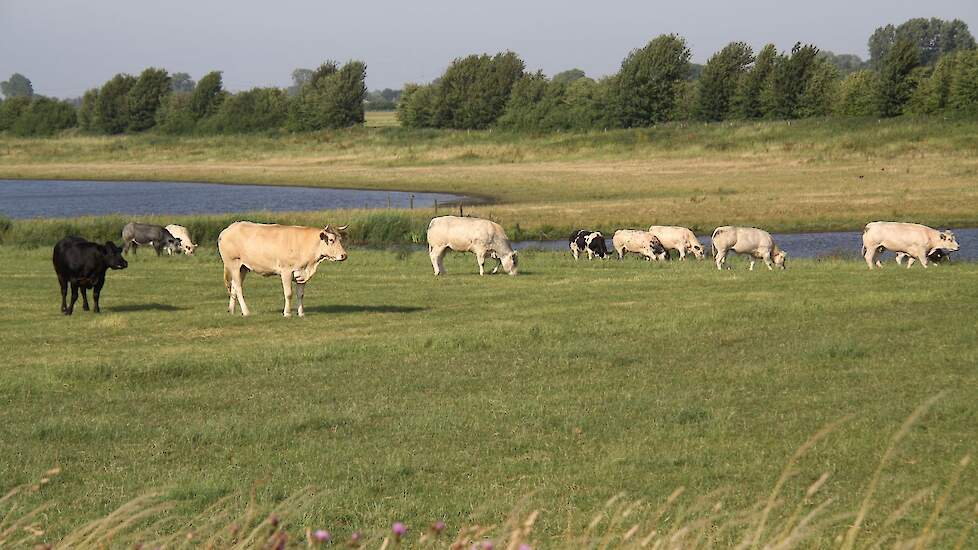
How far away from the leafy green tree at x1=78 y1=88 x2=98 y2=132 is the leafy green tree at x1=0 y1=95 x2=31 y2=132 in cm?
715

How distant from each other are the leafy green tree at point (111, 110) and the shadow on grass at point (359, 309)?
127 meters

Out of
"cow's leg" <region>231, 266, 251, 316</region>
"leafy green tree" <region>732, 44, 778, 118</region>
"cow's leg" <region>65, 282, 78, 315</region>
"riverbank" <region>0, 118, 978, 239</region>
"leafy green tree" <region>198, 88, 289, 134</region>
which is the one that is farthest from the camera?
"leafy green tree" <region>198, 88, 289, 134</region>

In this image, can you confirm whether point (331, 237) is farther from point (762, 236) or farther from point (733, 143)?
point (733, 143)

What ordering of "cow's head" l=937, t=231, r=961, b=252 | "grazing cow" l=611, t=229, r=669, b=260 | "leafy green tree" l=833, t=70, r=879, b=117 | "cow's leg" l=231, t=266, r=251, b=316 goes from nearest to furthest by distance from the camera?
1. "cow's leg" l=231, t=266, r=251, b=316
2. "cow's head" l=937, t=231, r=961, b=252
3. "grazing cow" l=611, t=229, r=669, b=260
4. "leafy green tree" l=833, t=70, r=879, b=117

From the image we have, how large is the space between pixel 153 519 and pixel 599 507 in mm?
3566

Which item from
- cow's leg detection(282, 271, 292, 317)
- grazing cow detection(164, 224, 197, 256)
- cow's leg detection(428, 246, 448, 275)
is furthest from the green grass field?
grazing cow detection(164, 224, 197, 256)

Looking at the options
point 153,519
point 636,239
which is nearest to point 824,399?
point 153,519

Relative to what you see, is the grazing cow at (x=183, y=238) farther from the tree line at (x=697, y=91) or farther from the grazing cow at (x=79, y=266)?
the tree line at (x=697, y=91)

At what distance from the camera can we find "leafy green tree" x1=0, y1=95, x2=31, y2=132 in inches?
6030

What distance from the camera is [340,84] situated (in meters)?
132

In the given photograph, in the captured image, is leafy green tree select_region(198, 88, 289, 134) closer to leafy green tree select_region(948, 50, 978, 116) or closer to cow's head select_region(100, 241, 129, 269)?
leafy green tree select_region(948, 50, 978, 116)

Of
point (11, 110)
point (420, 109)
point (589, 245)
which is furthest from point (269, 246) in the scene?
point (11, 110)

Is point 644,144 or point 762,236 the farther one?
A: point 644,144

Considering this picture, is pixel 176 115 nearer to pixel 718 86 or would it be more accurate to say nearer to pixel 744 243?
pixel 718 86
